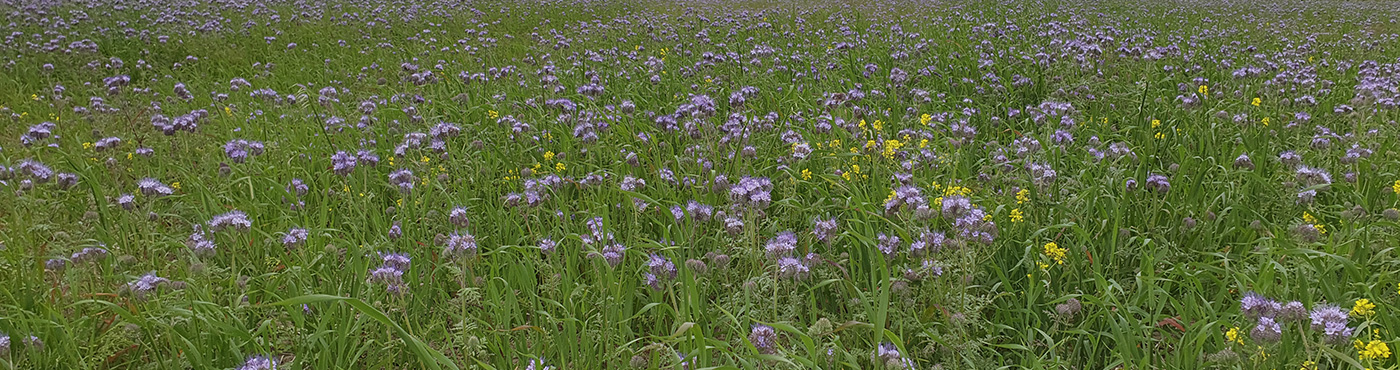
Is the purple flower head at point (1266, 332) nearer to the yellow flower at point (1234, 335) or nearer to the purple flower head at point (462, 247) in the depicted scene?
the yellow flower at point (1234, 335)

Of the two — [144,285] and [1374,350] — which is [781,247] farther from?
[144,285]

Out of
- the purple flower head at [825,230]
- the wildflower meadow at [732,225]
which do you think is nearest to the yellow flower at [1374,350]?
the wildflower meadow at [732,225]

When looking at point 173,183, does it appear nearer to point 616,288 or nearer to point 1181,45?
point 616,288

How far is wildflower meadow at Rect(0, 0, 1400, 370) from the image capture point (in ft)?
6.77

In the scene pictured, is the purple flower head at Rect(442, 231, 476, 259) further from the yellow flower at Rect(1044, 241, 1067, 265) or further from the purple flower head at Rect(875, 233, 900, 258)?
the yellow flower at Rect(1044, 241, 1067, 265)

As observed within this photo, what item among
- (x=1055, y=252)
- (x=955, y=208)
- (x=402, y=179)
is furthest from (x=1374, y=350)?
(x=402, y=179)

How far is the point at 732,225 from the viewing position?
2404mm

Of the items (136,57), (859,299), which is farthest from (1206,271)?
(136,57)

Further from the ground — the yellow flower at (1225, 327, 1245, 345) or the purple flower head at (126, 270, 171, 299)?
the purple flower head at (126, 270, 171, 299)

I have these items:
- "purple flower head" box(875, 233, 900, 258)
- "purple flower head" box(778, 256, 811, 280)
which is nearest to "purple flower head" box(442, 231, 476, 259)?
"purple flower head" box(778, 256, 811, 280)

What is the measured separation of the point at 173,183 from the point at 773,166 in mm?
2807

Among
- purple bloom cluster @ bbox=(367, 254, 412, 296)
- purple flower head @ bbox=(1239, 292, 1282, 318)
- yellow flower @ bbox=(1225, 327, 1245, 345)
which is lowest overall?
yellow flower @ bbox=(1225, 327, 1245, 345)

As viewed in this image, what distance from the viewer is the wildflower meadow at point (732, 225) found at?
6.77 feet

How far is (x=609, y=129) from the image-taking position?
3.96m
